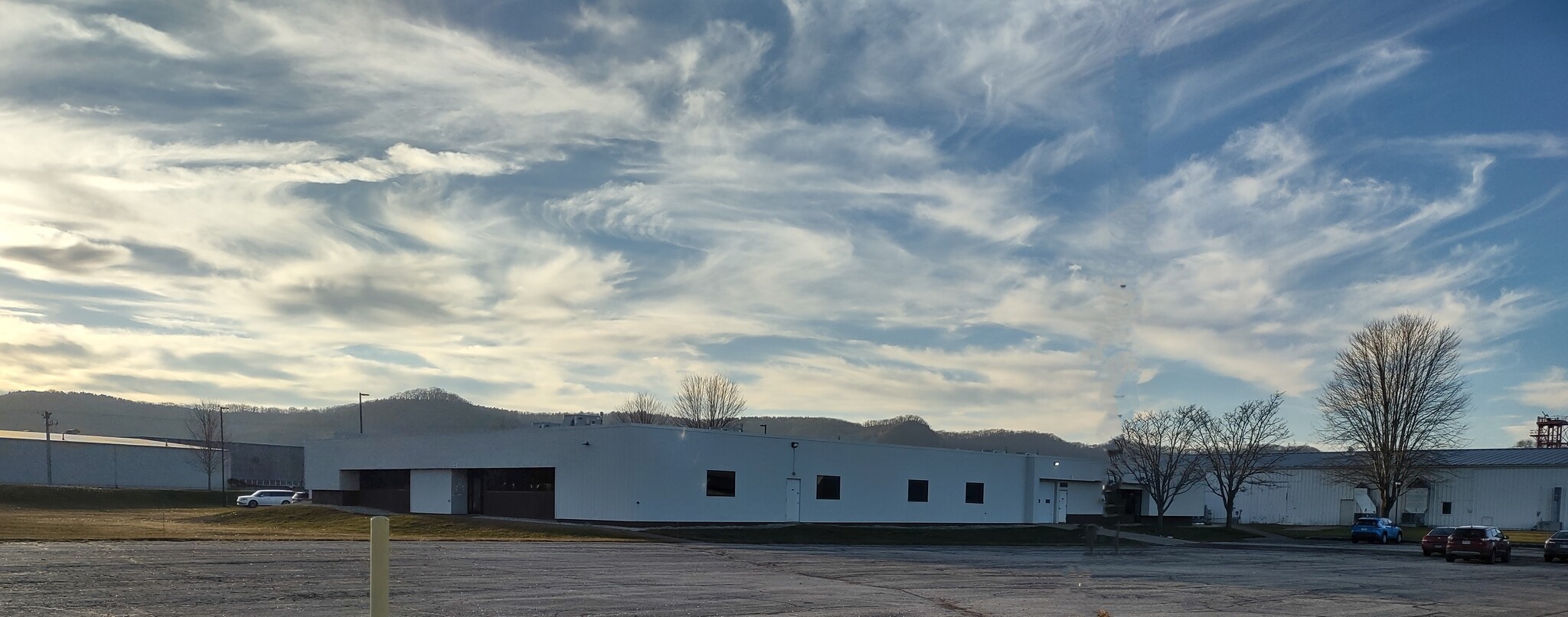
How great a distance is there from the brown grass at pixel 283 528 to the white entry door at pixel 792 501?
9.92 meters

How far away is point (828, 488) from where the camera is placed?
5269cm

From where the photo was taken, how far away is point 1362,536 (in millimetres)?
58750

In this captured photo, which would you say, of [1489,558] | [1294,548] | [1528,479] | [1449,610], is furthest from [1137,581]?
[1528,479]

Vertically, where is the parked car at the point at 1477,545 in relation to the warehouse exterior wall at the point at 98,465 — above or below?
above

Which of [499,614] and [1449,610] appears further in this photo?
[1449,610]

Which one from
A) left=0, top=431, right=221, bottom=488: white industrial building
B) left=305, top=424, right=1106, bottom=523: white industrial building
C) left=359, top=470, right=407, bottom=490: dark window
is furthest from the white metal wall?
left=0, top=431, right=221, bottom=488: white industrial building

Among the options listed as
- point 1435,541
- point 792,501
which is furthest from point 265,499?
point 1435,541

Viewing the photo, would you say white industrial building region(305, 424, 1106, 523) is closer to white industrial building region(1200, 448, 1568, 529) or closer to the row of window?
the row of window

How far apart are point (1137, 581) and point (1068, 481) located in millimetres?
41727

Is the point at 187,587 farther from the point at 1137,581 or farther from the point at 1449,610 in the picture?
the point at 1449,610

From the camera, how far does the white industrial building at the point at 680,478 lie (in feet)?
152

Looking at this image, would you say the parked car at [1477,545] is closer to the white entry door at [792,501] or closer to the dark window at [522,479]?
the white entry door at [792,501]

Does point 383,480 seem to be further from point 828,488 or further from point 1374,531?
point 1374,531

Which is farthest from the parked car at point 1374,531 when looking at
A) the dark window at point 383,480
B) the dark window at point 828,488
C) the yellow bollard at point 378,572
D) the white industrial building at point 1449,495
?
the yellow bollard at point 378,572
